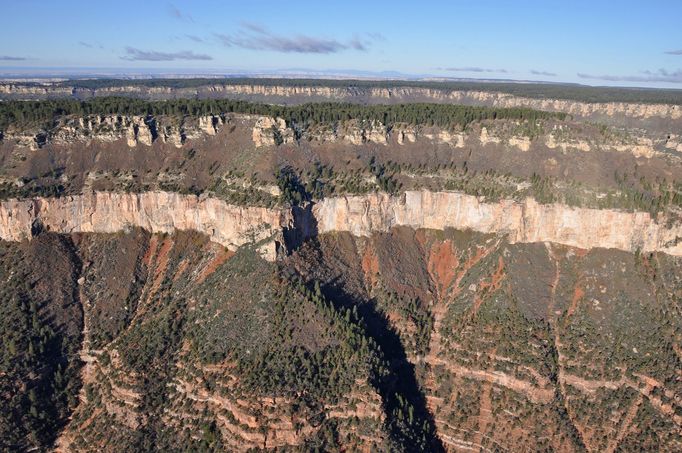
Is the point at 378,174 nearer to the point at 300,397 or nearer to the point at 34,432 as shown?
the point at 300,397

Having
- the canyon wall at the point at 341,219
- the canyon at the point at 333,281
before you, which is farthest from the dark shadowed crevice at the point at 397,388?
the canyon wall at the point at 341,219

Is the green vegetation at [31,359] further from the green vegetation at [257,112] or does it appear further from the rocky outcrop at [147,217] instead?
the green vegetation at [257,112]

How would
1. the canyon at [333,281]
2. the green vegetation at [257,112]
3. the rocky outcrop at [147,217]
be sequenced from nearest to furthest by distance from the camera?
1. the canyon at [333,281]
2. the rocky outcrop at [147,217]
3. the green vegetation at [257,112]

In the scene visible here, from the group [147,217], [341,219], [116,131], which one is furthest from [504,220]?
[116,131]

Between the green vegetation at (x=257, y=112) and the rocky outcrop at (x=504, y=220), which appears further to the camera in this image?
the green vegetation at (x=257, y=112)

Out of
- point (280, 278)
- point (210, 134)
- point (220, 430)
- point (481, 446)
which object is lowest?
point (481, 446)

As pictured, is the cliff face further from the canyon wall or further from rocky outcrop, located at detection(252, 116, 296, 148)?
the canyon wall

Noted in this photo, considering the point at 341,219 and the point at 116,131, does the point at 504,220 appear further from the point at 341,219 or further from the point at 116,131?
the point at 116,131

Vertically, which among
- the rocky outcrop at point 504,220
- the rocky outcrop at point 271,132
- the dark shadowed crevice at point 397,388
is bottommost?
the dark shadowed crevice at point 397,388

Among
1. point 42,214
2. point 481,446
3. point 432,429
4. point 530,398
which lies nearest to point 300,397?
point 432,429
